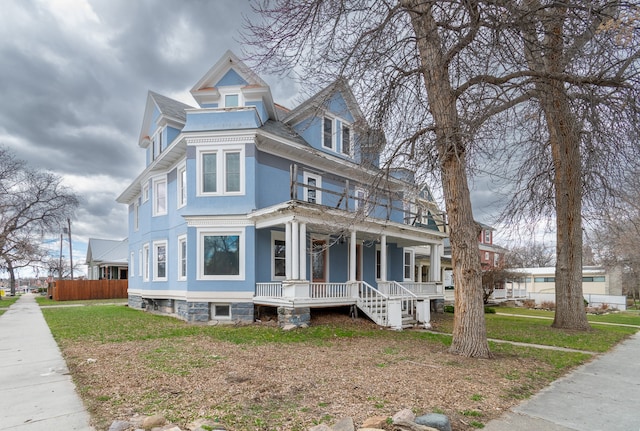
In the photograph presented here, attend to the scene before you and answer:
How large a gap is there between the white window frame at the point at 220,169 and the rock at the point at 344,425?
1023cm

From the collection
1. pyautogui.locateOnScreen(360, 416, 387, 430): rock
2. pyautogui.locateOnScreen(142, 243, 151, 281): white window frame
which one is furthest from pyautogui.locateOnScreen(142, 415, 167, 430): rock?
pyautogui.locateOnScreen(142, 243, 151, 281): white window frame

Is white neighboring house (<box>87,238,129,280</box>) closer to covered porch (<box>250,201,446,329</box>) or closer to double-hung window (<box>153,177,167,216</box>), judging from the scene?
double-hung window (<box>153,177,167,216</box>)

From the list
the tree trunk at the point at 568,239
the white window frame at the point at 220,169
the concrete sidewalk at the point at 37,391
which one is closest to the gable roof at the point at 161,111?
the white window frame at the point at 220,169

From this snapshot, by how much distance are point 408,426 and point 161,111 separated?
52.1 feet

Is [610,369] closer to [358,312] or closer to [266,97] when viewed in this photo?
[358,312]

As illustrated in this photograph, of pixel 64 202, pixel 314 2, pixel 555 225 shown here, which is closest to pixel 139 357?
pixel 314 2

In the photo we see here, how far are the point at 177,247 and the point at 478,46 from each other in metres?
12.4

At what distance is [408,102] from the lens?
27.7 feet

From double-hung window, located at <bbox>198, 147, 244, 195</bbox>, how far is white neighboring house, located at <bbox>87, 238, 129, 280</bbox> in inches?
1045

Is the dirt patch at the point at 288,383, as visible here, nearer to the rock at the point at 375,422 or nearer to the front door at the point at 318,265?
the rock at the point at 375,422

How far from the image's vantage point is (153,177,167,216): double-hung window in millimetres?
16423

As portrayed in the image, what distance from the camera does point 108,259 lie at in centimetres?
3559

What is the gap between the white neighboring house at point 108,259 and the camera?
117 feet

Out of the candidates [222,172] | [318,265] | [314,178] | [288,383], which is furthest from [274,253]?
[288,383]
